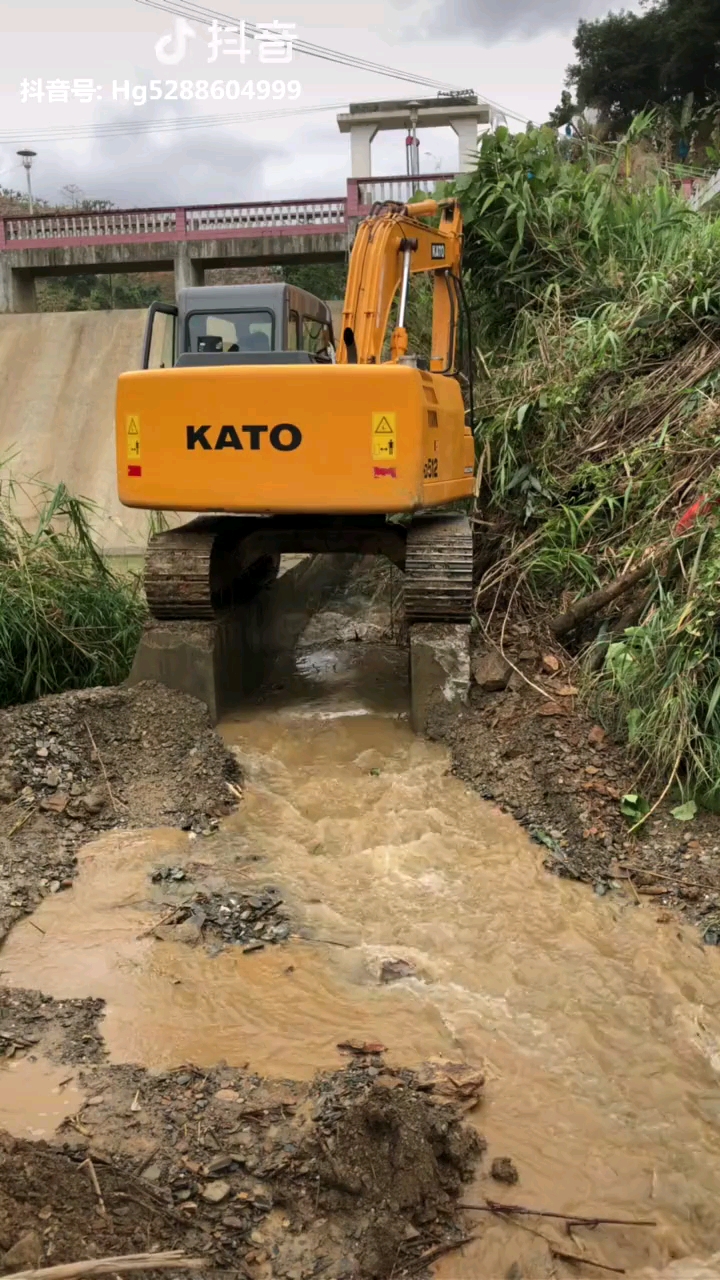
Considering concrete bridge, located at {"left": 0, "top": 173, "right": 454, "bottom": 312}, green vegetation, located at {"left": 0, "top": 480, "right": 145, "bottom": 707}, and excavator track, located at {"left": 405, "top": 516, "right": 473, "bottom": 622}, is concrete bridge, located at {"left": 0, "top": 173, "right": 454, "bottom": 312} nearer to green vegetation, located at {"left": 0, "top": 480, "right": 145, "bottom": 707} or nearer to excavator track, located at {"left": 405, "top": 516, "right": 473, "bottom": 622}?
green vegetation, located at {"left": 0, "top": 480, "right": 145, "bottom": 707}

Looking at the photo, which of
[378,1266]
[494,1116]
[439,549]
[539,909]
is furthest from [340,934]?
[439,549]

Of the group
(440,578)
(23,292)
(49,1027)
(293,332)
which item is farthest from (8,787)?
(23,292)

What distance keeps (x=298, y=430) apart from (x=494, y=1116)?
340 cm

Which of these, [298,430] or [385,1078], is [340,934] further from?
[298,430]

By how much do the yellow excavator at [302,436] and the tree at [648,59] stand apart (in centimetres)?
2017

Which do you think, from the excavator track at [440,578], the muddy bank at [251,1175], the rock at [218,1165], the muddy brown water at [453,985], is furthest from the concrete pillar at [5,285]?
the rock at [218,1165]

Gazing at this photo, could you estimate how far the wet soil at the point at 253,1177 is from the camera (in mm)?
2145

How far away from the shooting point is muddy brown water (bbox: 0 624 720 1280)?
2580 millimetres

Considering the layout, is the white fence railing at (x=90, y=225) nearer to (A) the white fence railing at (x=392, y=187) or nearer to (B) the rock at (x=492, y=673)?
(A) the white fence railing at (x=392, y=187)

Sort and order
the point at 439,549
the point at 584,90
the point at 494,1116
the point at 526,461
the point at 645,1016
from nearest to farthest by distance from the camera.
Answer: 1. the point at 494,1116
2. the point at 645,1016
3. the point at 439,549
4. the point at 526,461
5. the point at 584,90

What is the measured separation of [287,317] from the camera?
5.79 metres

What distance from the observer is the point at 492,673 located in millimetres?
5508

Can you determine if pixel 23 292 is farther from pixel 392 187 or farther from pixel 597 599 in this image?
pixel 597 599

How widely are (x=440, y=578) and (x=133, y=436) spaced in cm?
181
